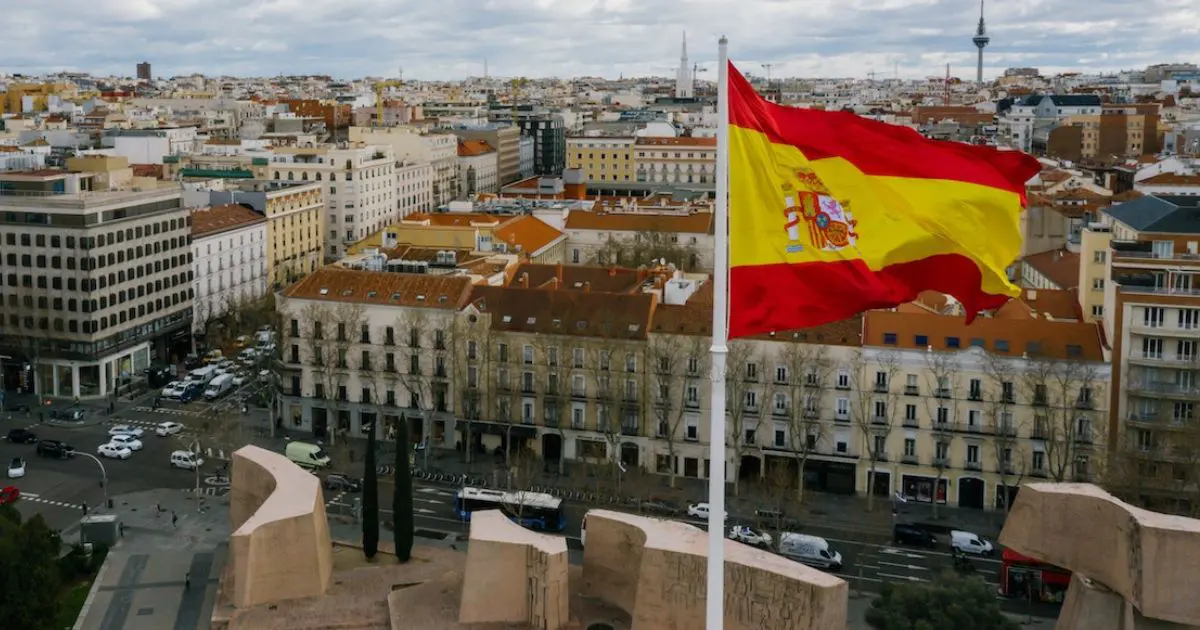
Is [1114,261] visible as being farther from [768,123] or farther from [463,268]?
[768,123]

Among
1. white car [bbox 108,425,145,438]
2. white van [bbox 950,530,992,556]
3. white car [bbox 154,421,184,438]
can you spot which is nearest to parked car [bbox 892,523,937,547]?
white van [bbox 950,530,992,556]

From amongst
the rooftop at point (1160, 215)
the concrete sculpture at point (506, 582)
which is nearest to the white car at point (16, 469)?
the concrete sculpture at point (506, 582)

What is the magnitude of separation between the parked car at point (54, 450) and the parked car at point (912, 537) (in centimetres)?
4246

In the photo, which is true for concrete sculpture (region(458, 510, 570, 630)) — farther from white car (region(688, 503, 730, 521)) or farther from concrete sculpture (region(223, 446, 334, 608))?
white car (region(688, 503, 730, 521))

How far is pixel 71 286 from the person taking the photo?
260 ft

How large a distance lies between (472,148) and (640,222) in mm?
62088

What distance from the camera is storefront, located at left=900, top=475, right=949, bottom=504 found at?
6112 centimetres

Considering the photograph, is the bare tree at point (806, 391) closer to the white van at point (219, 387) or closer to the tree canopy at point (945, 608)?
the tree canopy at point (945, 608)

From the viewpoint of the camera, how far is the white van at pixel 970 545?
→ 5422 cm

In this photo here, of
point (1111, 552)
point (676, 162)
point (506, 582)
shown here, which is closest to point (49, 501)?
point (506, 582)

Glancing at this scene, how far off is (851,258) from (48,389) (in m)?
71.9

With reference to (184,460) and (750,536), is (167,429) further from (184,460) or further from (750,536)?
(750,536)

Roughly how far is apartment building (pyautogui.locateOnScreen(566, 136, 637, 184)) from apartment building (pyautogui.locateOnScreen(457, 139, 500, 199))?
11648mm

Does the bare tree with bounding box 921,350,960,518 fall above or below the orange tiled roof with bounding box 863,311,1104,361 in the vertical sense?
below
